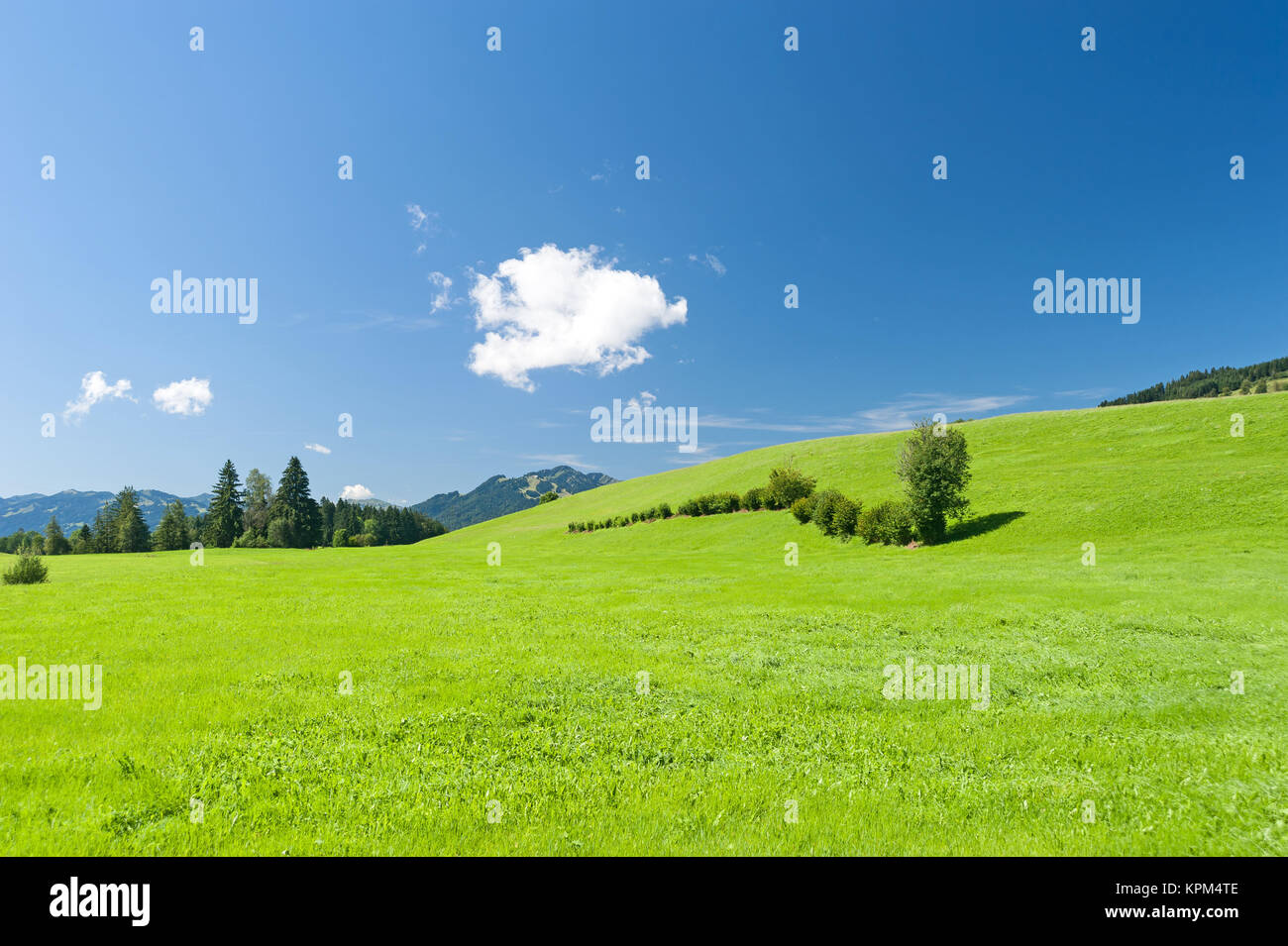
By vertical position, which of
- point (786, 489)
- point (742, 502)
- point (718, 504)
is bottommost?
point (718, 504)

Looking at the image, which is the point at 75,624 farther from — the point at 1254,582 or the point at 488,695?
the point at 1254,582

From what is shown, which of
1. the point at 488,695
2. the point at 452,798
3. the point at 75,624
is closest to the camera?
the point at 452,798

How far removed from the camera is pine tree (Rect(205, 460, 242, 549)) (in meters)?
105

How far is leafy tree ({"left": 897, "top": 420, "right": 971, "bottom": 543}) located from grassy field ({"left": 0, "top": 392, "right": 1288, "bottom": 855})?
2339cm

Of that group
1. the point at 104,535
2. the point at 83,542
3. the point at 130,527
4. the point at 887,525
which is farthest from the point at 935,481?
the point at 83,542

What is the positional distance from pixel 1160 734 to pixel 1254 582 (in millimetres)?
23983

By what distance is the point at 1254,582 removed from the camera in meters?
24.7

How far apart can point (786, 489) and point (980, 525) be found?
2655 centimetres

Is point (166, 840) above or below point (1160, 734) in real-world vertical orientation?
above

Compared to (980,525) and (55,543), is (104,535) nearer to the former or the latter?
(55,543)

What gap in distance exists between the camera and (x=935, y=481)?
172 feet

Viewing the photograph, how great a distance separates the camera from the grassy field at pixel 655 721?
21.2 feet

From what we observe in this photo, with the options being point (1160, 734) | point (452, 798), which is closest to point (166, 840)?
point (452, 798)
